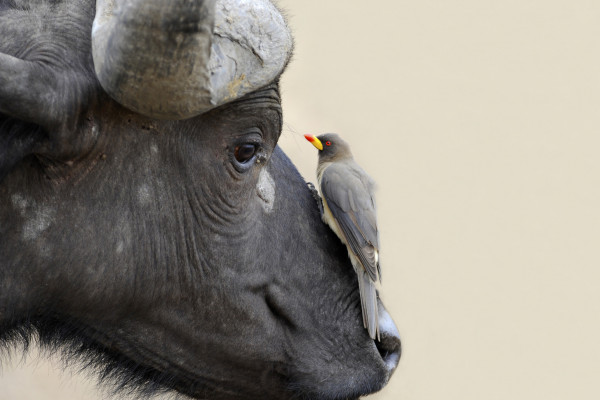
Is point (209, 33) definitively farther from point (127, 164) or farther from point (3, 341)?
point (3, 341)

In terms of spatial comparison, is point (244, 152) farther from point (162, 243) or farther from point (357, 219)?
point (357, 219)

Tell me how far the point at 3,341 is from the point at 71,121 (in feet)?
2.95

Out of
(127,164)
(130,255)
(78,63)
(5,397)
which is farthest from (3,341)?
(5,397)

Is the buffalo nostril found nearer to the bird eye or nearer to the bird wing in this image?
the bird wing

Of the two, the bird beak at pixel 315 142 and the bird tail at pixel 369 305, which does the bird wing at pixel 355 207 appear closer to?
the bird tail at pixel 369 305

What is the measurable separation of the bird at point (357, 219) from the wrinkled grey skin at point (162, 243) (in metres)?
0.06

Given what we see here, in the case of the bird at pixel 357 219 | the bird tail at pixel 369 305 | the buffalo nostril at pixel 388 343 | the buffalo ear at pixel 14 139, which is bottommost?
the buffalo nostril at pixel 388 343

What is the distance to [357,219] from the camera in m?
4.17

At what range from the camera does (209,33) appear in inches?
96.7

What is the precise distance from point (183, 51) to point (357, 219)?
1890 mm

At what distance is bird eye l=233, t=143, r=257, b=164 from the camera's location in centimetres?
324

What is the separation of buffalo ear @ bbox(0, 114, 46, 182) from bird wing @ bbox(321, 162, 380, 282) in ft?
5.31

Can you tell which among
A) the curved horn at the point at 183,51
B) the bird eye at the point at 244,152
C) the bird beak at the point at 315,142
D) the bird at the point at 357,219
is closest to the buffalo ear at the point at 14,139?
the curved horn at the point at 183,51

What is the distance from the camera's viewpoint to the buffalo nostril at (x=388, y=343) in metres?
3.84
